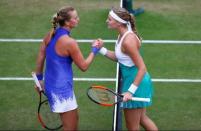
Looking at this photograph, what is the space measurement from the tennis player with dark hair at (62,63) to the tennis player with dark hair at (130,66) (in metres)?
0.43

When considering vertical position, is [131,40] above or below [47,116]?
above

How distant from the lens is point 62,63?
6.00 meters

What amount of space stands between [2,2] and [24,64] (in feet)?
12.0

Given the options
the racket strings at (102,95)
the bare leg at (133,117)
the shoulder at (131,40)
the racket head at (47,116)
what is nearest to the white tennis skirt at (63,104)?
the racket strings at (102,95)

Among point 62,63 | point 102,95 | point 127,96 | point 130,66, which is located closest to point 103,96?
point 102,95

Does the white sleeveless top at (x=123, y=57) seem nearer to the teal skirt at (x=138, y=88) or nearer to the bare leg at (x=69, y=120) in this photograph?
the teal skirt at (x=138, y=88)

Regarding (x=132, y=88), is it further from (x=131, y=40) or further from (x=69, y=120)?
(x=69, y=120)

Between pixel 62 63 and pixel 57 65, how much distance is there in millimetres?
60

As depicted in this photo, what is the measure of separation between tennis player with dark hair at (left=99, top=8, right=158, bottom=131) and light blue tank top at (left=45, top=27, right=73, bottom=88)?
1.97 ft

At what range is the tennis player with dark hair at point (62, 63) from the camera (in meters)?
5.97

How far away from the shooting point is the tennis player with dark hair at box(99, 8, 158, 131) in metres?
5.99

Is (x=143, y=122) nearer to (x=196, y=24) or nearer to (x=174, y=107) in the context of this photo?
(x=174, y=107)

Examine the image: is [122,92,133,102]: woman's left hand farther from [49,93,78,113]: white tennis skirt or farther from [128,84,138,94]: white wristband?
[49,93,78,113]: white tennis skirt

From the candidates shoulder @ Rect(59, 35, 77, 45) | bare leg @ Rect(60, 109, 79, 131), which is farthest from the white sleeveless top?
bare leg @ Rect(60, 109, 79, 131)
